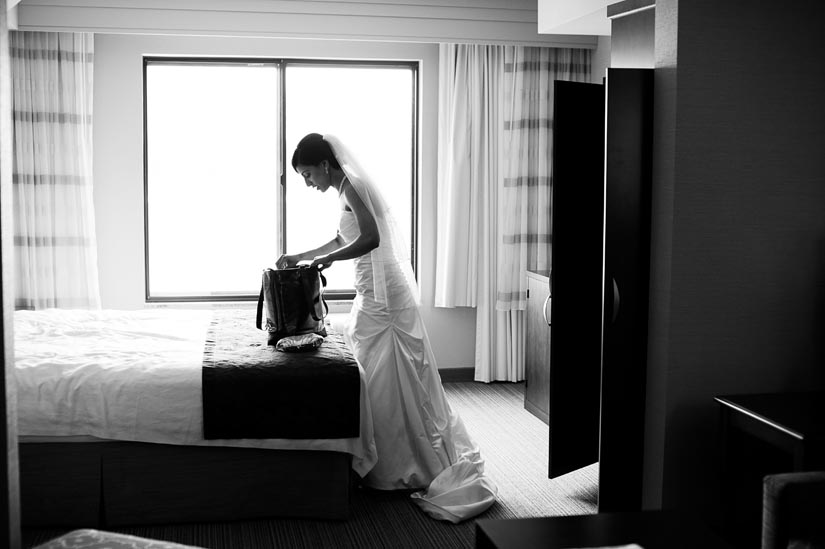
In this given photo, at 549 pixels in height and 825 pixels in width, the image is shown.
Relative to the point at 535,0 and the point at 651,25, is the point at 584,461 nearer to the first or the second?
the point at 651,25

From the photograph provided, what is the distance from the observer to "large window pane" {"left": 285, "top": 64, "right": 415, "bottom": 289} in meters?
5.56

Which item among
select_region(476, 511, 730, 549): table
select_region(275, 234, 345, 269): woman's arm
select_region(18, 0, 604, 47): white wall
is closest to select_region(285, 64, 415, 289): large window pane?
select_region(18, 0, 604, 47): white wall

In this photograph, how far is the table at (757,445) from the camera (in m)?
2.44

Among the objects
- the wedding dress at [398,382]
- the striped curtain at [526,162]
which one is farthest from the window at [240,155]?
the wedding dress at [398,382]

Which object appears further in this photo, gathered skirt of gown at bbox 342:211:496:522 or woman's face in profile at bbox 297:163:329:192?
woman's face in profile at bbox 297:163:329:192

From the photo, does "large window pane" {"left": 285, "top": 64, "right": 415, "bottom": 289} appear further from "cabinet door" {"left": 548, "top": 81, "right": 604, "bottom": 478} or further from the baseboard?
"cabinet door" {"left": 548, "top": 81, "right": 604, "bottom": 478}

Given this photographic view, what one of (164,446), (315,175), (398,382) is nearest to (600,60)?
(315,175)

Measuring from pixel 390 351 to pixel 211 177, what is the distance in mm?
2397

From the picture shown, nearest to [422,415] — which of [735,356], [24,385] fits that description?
[735,356]

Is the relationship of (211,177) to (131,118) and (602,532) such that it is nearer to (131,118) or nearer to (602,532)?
(131,118)

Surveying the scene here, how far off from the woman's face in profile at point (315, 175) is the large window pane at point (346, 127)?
168 cm

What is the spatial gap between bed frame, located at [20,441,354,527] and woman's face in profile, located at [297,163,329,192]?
1245 millimetres

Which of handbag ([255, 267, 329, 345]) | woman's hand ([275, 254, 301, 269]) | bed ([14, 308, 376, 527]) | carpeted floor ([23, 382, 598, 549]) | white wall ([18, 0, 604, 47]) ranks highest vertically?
white wall ([18, 0, 604, 47])

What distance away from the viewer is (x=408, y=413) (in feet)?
12.0
